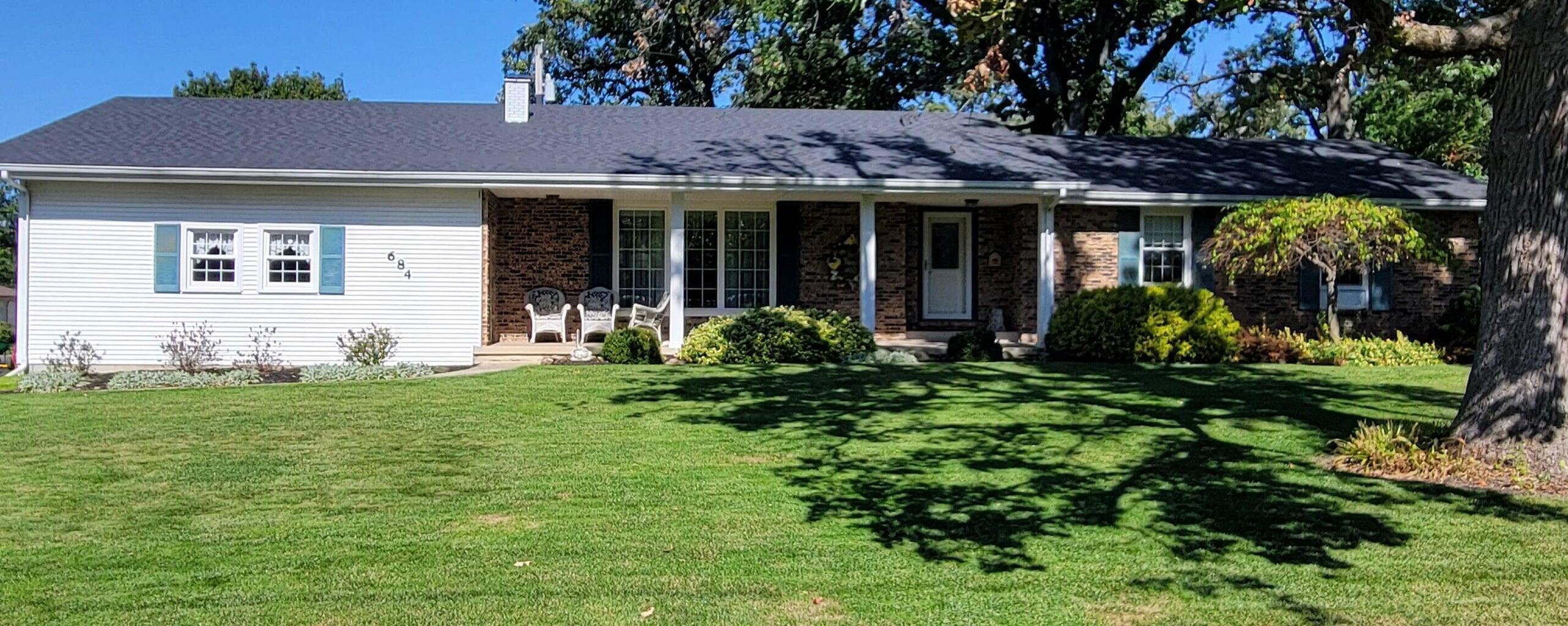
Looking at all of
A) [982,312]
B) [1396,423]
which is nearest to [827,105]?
[982,312]

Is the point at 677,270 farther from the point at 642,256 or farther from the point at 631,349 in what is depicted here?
the point at 642,256

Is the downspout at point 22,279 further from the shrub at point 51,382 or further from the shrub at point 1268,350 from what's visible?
the shrub at point 1268,350

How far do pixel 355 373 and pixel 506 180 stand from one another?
309cm

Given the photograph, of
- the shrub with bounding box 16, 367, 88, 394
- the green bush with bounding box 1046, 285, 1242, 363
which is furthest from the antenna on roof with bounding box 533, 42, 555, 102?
the green bush with bounding box 1046, 285, 1242, 363

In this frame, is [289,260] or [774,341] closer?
[774,341]

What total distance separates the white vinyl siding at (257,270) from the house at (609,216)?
3 cm

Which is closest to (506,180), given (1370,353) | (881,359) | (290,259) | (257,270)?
(290,259)

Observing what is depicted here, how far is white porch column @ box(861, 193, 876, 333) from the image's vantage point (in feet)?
52.7

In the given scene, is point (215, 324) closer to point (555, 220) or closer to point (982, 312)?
point (555, 220)

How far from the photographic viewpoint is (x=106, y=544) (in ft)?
20.5

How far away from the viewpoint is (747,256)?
18.1 meters

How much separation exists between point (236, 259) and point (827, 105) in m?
14.4

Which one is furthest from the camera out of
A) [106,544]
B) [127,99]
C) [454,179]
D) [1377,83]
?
[1377,83]

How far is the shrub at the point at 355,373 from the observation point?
545 inches
